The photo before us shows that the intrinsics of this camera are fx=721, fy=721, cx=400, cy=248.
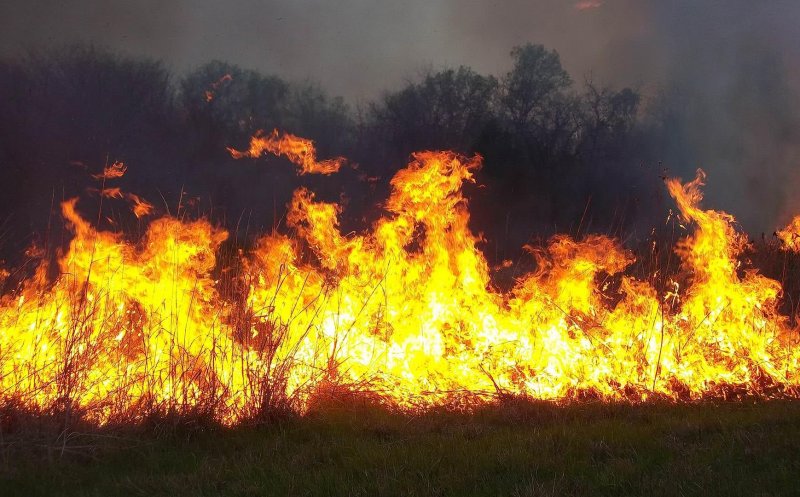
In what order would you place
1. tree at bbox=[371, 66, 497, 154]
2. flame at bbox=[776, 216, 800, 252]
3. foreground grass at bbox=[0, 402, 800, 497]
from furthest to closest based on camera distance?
1. tree at bbox=[371, 66, 497, 154]
2. flame at bbox=[776, 216, 800, 252]
3. foreground grass at bbox=[0, 402, 800, 497]

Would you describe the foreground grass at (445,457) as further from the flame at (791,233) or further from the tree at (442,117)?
the tree at (442,117)

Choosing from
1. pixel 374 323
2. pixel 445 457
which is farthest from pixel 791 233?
pixel 445 457

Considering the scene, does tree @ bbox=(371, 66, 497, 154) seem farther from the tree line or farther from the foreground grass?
the foreground grass

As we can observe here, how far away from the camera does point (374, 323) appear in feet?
22.2

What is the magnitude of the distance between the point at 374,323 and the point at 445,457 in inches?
98.5

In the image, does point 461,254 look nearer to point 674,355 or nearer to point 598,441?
point 674,355

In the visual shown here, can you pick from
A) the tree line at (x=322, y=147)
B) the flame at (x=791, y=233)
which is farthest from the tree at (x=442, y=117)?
the flame at (x=791, y=233)

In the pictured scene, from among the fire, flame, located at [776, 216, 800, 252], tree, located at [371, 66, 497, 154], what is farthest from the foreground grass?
tree, located at [371, 66, 497, 154]

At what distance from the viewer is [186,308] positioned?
609 centimetres

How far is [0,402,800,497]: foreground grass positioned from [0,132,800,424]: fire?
0.43 m

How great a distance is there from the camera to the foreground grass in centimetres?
391

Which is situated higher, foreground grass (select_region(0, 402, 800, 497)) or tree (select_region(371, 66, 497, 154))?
tree (select_region(371, 66, 497, 154))

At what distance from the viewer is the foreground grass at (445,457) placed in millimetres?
3912

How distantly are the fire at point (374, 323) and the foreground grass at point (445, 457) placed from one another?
428 mm
